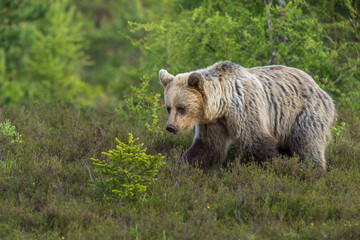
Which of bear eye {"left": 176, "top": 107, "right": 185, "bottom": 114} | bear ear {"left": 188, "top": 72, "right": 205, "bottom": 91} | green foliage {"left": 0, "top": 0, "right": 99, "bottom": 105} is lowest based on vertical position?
green foliage {"left": 0, "top": 0, "right": 99, "bottom": 105}

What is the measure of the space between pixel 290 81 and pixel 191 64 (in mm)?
3378

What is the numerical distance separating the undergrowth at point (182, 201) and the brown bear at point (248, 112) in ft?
0.90

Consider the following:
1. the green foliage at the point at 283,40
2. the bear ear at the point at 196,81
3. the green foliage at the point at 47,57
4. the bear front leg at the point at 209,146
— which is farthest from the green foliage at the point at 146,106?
the green foliage at the point at 47,57

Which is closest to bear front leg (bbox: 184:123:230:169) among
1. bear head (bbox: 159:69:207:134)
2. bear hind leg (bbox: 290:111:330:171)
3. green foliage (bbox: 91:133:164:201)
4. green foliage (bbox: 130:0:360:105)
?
bear head (bbox: 159:69:207:134)

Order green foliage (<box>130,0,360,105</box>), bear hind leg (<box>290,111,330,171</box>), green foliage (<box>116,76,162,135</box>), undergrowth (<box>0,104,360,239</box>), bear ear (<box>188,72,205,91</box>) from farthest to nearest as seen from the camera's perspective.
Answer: green foliage (<box>130,0,360,105</box>)
green foliage (<box>116,76,162,135</box>)
bear hind leg (<box>290,111,330,171</box>)
bear ear (<box>188,72,205,91</box>)
undergrowth (<box>0,104,360,239</box>)

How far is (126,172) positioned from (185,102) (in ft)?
4.66

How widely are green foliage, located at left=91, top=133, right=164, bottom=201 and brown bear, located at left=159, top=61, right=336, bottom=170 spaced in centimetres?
95

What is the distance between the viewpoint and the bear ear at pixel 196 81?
5360mm

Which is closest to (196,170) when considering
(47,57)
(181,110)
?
(181,110)

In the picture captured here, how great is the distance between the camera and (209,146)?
5.85m

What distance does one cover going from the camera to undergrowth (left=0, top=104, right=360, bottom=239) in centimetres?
389

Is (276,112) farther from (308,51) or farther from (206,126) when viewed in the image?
(308,51)

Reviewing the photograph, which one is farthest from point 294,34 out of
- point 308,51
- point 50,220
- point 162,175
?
point 50,220

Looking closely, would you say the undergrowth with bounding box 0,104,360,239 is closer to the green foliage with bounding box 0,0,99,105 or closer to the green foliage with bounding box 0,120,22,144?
the green foliage with bounding box 0,120,22,144
